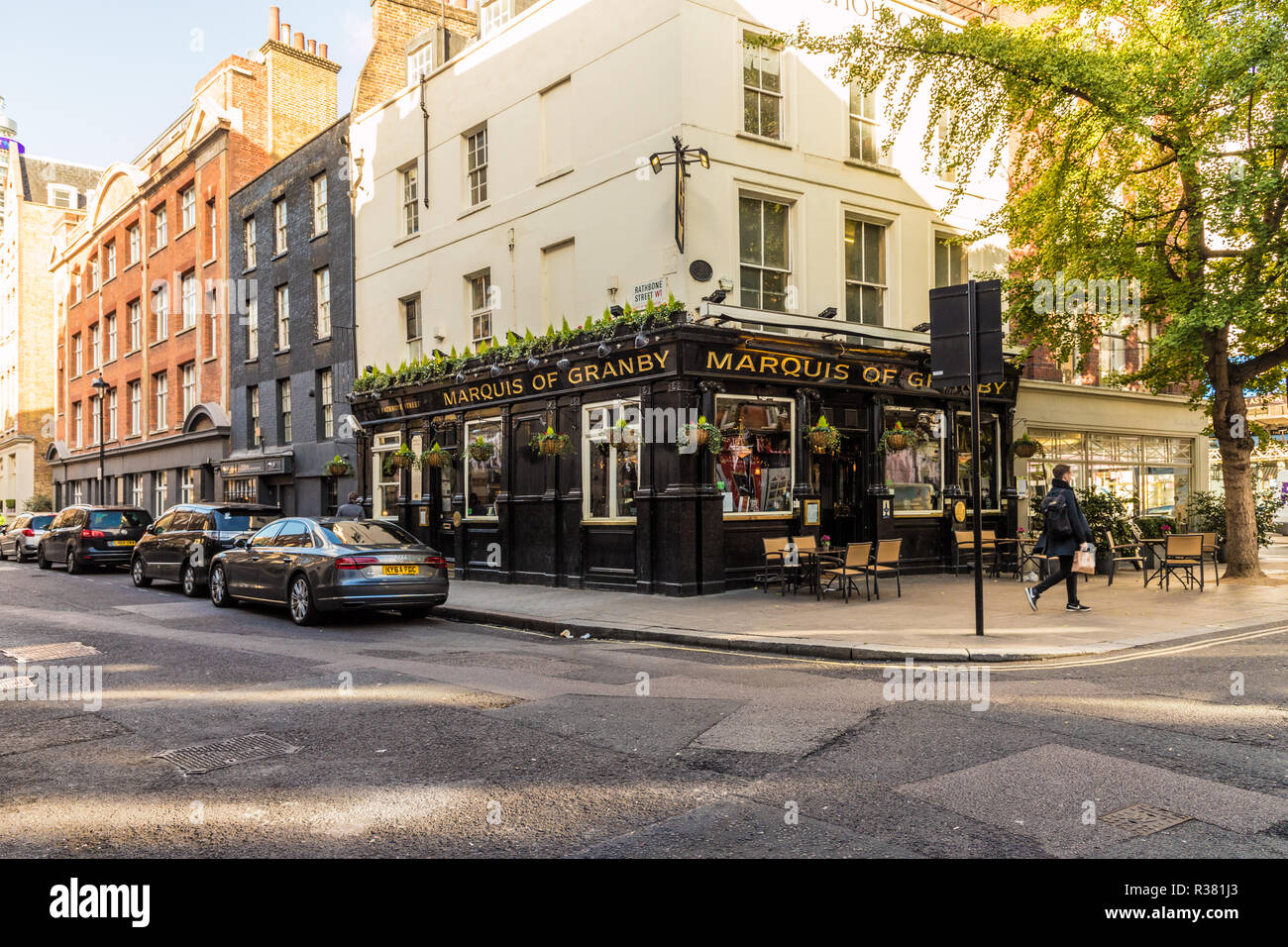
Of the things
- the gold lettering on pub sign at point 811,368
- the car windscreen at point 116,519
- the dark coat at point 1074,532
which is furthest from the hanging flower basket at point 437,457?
the dark coat at point 1074,532

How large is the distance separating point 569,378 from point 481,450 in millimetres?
2840

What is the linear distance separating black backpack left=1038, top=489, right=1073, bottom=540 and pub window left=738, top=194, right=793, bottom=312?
5.90 meters

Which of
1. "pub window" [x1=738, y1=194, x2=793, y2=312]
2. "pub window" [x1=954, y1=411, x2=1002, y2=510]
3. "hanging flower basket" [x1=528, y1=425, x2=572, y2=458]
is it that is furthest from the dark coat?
"hanging flower basket" [x1=528, y1=425, x2=572, y2=458]

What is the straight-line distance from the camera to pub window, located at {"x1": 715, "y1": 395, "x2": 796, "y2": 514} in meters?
15.7

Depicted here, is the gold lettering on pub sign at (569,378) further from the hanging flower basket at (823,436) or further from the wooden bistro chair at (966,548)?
the wooden bistro chair at (966,548)

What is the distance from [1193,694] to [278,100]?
107 ft

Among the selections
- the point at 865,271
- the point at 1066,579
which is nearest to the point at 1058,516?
the point at 1066,579

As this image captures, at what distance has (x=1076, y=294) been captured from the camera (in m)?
16.6

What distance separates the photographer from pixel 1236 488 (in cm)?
1577

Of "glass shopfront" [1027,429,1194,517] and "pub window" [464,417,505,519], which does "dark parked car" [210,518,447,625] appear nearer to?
"pub window" [464,417,505,519]

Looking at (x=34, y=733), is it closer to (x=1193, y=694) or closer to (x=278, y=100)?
(x=1193, y=694)

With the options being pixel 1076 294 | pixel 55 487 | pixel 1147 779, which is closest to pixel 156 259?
pixel 55 487

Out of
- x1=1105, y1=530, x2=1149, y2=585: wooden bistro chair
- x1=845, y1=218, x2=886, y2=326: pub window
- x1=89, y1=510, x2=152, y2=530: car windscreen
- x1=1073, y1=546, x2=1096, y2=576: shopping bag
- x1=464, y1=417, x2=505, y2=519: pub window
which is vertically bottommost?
x1=1105, y1=530, x2=1149, y2=585: wooden bistro chair

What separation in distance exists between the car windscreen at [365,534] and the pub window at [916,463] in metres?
9.22
